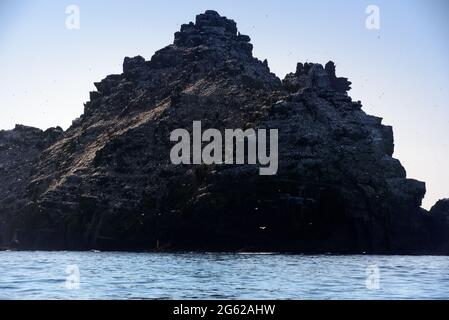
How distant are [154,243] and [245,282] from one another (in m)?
139

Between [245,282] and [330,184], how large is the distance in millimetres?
133729

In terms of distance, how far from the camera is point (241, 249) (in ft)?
613

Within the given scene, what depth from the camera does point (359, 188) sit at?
197 metres

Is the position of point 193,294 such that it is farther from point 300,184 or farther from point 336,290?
point 300,184

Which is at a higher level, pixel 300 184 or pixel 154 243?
pixel 300 184

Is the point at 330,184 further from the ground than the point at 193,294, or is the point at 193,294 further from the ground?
the point at 330,184

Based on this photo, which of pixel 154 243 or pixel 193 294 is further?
pixel 154 243
